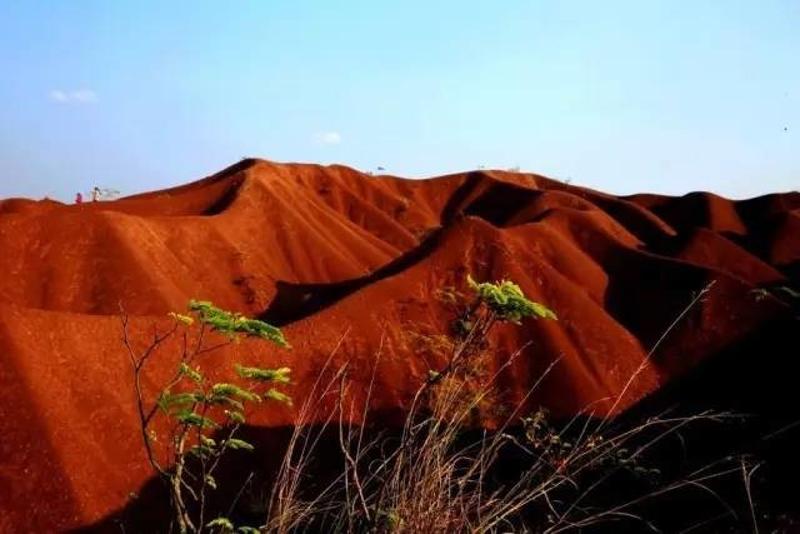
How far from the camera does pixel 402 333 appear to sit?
25.0 m

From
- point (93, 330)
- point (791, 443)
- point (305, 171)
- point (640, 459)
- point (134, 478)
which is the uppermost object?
point (305, 171)

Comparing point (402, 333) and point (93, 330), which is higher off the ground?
point (93, 330)

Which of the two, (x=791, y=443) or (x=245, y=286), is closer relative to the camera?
(x=791, y=443)

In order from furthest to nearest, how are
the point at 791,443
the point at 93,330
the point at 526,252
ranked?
the point at 526,252
the point at 93,330
the point at 791,443

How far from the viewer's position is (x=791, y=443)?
9914 millimetres

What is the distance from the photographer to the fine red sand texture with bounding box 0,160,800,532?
1717 centimetres

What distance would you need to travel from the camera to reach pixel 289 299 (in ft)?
114

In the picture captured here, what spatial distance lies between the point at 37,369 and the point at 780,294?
2956cm

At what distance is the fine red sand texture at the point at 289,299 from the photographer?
56.3 ft

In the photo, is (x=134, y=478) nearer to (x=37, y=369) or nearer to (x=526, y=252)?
(x=37, y=369)

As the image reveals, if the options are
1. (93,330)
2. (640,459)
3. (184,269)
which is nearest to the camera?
(640,459)

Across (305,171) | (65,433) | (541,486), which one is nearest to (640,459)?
(541,486)

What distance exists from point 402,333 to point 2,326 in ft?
40.3

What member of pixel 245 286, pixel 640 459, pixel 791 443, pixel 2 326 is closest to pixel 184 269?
pixel 245 286
